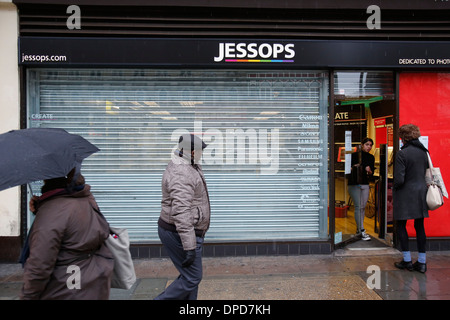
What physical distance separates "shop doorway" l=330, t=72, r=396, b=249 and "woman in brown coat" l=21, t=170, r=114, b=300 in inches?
194

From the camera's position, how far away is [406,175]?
5270 mm

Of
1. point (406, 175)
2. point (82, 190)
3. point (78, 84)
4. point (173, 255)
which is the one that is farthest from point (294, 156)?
point (82, 190)

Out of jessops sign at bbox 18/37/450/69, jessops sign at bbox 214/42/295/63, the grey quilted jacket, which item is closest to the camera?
the grey quilted jacket

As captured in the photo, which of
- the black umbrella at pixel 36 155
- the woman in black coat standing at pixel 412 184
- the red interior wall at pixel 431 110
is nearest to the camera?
the black umbrella at pixel 36 155

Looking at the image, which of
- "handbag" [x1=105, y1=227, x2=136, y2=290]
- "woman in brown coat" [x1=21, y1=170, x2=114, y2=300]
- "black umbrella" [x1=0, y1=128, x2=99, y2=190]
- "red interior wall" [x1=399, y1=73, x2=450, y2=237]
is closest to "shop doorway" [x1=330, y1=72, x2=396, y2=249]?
"red interior wall" [x1=399, y1=73, x2=450, y2=237]

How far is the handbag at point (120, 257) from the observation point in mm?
2730

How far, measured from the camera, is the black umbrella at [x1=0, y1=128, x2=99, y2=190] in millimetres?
2156

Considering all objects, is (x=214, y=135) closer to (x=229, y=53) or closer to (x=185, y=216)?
(x=229, y=53)

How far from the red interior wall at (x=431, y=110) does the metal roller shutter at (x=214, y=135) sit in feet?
4.73

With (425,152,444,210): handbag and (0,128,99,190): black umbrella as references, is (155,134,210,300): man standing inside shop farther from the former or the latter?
(425,152,444,210): handbag

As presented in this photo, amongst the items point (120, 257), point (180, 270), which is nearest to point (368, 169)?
point (180, 270)

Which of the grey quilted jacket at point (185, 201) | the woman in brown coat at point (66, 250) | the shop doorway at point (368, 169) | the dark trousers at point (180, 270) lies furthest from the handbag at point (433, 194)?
the woman in brown coat at point (66, 250)

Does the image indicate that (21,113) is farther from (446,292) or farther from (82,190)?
(446,292)

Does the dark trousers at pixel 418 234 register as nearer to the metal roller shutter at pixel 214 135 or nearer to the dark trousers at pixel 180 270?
the metal roller shutter at pixel 214 135
